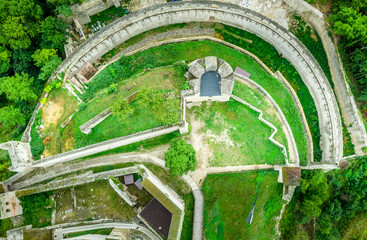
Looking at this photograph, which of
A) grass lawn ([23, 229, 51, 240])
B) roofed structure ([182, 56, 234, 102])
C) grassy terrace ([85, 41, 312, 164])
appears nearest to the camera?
grass lawn ([23, 229, 51, 240])

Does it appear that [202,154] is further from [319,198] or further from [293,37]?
[293,37]

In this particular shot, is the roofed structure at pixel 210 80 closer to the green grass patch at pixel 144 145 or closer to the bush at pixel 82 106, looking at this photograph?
the green grass patch at pixel 144 145

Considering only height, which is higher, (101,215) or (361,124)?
(361,124)

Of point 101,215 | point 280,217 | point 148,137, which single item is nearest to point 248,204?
point 280,217

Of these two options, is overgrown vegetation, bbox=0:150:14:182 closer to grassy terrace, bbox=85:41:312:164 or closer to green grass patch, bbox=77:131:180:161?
green grass patch, bbox=77:131:180:161

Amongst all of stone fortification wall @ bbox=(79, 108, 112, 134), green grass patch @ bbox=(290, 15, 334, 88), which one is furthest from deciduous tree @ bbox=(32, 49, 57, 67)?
green grass patch @ bbox=(290, 15, 334, 88)

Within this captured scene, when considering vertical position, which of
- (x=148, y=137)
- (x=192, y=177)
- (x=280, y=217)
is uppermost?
(x=148, y=137)
